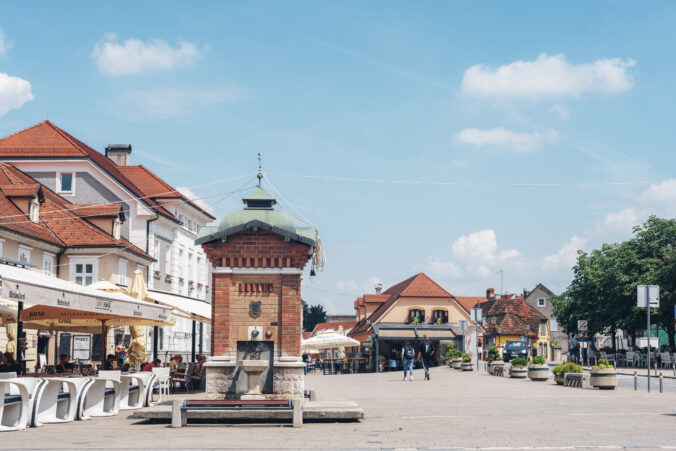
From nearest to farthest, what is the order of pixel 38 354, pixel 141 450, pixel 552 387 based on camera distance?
pixel 141 450 → pixel 552 387 → pixel 38 354

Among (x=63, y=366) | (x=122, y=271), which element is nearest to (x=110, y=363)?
(x=63, y=366)

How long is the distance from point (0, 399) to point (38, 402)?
3.32 feet

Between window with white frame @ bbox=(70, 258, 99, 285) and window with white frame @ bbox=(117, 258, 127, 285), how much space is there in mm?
1627

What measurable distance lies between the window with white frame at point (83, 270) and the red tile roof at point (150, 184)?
1112 centimetres

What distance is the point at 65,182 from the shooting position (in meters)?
43.5

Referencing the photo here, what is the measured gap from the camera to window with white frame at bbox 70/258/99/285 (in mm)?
37906

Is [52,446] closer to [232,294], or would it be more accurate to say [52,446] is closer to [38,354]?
[232,294]

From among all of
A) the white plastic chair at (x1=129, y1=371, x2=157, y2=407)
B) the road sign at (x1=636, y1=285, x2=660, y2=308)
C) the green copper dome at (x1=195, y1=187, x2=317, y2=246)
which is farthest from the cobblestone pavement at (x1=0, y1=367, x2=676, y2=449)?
the road sign at (x1=636, y1=285, x2=660, y2=308)

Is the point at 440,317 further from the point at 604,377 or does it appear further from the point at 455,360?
the point at 604,377

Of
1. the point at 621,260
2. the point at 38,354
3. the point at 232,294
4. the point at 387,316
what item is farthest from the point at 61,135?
the point at 621,260

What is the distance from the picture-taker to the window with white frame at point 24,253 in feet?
107

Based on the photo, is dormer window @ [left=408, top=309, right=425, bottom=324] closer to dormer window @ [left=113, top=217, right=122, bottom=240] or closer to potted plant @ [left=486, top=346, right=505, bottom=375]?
potted plant @ [left=486, top=346, right=505, bottom=375]

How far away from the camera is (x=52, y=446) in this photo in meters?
10.6

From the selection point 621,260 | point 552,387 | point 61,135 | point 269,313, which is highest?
point 61,135
